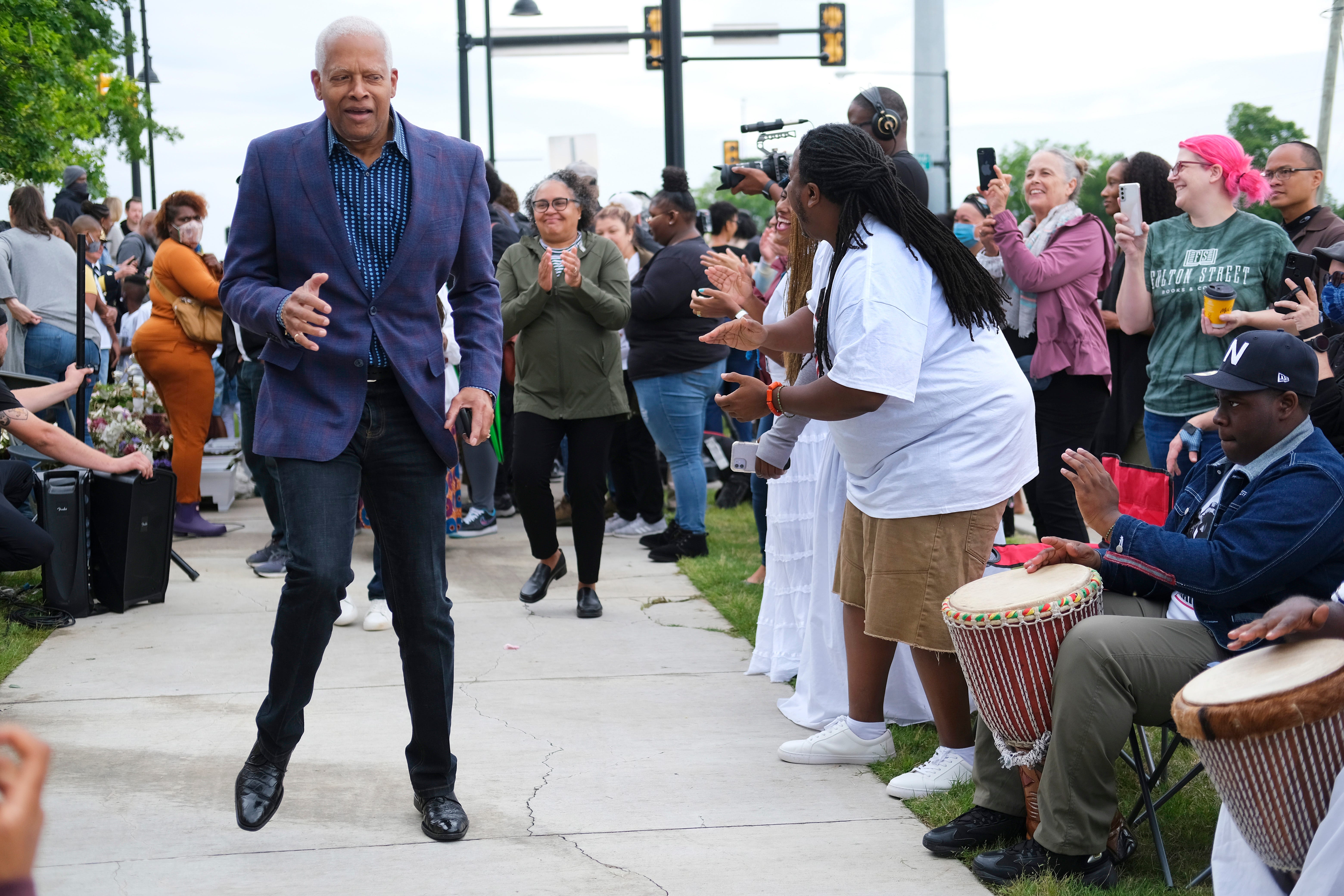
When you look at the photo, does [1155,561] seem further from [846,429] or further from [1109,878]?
[846,429]

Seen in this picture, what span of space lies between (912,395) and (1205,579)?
3.06 ft

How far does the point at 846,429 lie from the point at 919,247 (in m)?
0.58

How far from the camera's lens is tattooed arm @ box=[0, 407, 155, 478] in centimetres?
534

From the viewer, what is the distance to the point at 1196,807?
3768 mm

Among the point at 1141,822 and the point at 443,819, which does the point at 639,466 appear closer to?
the point at 443,819

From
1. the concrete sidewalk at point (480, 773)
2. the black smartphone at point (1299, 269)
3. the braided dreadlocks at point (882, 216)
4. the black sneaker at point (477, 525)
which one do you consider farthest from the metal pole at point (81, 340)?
the black smartphone at point (1299, 269)

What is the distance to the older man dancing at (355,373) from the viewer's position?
339 cm

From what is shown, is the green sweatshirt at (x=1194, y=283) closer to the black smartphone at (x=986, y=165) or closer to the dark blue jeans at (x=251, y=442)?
the black smartphone at (x=986, y=165)

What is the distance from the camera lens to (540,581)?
6.66 metres

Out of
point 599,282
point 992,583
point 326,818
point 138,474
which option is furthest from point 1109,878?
point 138,474

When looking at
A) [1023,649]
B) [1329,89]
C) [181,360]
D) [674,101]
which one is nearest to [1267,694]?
[1023,649]

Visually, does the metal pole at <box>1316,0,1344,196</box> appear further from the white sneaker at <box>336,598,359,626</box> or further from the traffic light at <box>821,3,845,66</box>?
the white sneaker at <box>336,598,359,626</box>

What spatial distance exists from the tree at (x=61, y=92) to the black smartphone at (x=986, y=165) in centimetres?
802

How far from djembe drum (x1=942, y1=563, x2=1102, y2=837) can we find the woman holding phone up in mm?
3305
